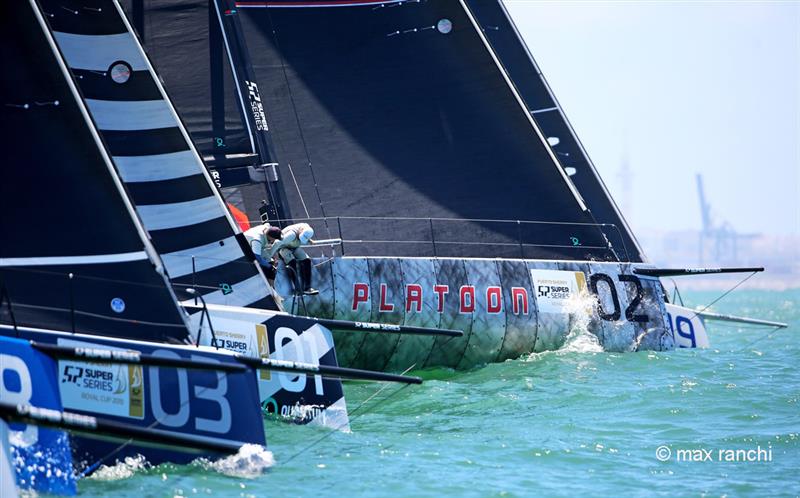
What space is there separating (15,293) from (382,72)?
26.9ft

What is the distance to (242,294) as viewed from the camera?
11195 millimetres

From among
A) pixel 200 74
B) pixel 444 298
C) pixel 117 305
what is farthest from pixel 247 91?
pixel 117 305

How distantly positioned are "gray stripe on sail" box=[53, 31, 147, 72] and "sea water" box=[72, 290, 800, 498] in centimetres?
355

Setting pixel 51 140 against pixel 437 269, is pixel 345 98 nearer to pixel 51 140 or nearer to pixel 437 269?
pixel 437 269

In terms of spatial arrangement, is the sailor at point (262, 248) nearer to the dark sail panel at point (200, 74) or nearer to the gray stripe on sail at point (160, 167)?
the gray stripe on sail at point (160, 167)

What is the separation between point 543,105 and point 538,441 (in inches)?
359

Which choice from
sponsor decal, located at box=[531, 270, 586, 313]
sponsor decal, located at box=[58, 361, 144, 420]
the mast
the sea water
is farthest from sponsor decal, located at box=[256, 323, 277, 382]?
sponsor decal, located at box=[531, 270, 586, 313]

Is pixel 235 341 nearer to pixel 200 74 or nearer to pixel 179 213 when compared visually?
pixel 179 213

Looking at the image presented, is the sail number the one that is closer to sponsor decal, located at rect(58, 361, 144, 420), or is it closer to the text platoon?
the text platoon

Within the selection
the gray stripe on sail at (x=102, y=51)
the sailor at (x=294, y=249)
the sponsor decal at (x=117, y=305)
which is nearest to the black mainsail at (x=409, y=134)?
the sailor at (x=294, y=249)

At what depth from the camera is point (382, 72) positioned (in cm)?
1585

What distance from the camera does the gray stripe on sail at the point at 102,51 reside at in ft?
36.2

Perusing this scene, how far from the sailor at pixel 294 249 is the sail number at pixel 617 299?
402 cm

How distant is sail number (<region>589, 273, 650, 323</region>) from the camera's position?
1516 centimetres
